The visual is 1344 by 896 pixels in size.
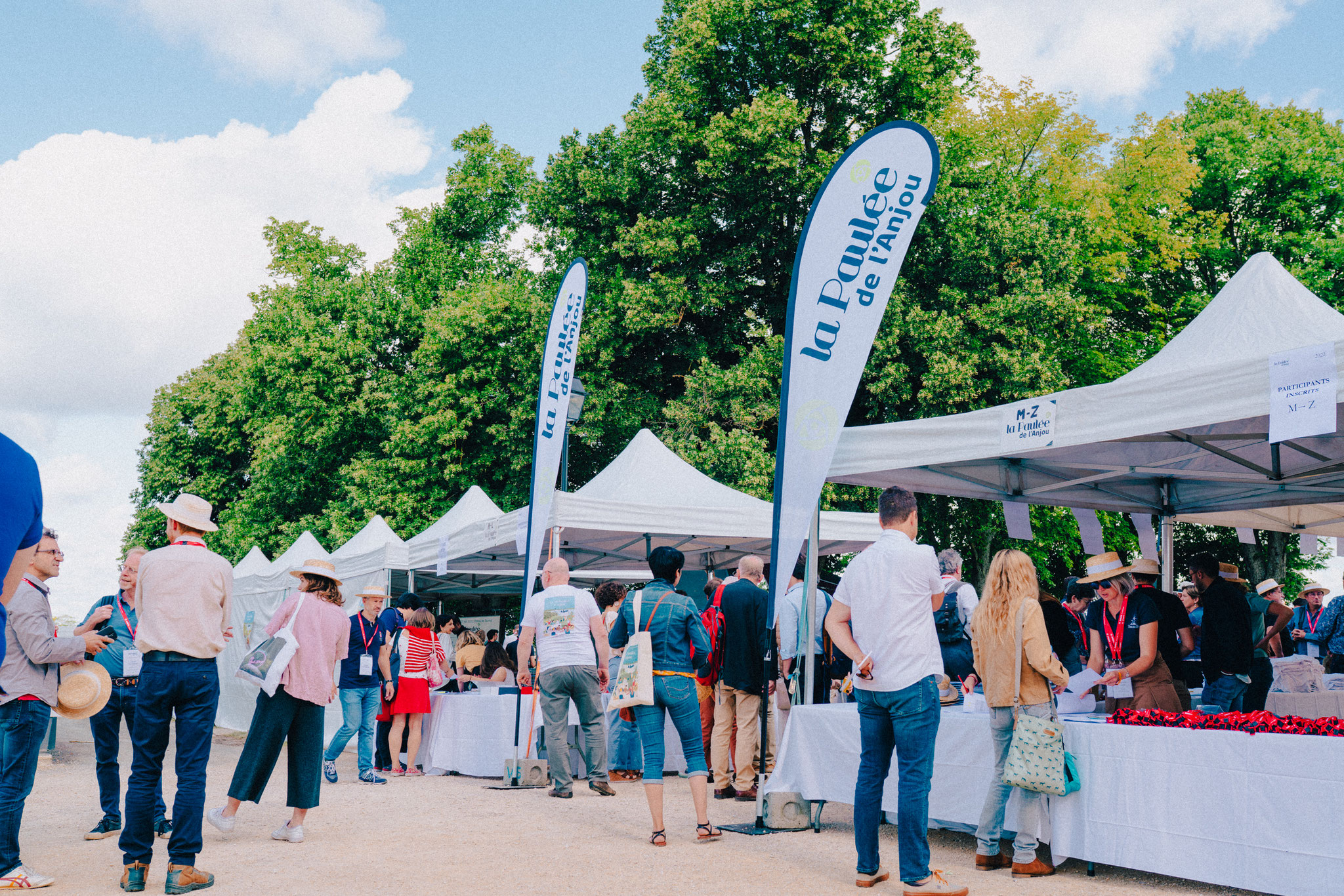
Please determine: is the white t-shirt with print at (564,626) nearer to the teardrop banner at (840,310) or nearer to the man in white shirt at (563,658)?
the man in white shirt at (563,658)

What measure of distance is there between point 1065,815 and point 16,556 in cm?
467

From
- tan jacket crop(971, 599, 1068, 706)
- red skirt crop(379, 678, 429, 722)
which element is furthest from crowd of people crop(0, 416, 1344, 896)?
red skirt crop(379, 678, 429, 722)

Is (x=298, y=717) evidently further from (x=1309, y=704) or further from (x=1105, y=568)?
(x=1309, y=704)

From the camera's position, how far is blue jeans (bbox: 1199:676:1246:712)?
22.0 ft

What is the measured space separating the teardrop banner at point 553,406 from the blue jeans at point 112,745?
340cm

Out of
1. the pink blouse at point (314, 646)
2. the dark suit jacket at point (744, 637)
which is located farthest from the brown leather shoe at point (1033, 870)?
the pink blouse at point (314, 646)

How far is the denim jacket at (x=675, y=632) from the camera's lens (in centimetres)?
629

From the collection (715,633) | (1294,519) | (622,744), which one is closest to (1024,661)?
(715,633)

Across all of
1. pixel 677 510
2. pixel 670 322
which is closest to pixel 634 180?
pixel 670 322

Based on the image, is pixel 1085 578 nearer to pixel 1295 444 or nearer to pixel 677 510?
pixel 1295 444

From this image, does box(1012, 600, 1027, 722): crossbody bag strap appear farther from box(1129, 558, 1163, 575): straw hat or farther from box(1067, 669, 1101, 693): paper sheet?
box(1129, 558, 1163, 575): straw hat

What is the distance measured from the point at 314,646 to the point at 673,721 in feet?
7.03

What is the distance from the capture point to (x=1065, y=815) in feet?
17.4

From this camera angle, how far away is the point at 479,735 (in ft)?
33.9
